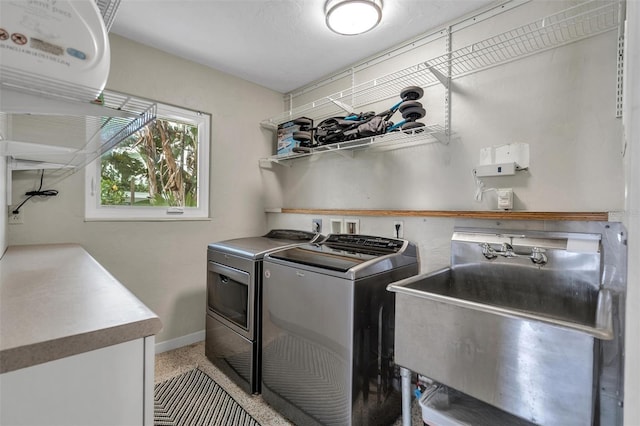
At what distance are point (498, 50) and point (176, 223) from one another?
8.20 feet

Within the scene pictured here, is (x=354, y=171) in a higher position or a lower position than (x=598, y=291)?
higher

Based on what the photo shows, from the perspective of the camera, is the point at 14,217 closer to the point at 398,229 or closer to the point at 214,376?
the point at 214,376

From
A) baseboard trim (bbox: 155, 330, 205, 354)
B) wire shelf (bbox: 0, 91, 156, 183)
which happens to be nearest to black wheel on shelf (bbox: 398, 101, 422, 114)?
wire shelf (bbox: 0, 91, 156, 183)

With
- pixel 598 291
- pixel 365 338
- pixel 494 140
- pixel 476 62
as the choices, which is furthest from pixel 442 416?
pixel 476 62

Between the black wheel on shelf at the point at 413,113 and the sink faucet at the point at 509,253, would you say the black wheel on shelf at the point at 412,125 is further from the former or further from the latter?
the sink faucet at the point at 509,253

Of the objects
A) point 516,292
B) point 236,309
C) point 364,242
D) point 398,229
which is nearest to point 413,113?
point 398,229

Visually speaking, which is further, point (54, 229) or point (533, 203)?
point (54, 229)

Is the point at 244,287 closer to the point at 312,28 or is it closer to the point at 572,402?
the point at 572,402

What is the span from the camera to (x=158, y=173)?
2.43 metres

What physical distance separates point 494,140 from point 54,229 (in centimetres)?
276

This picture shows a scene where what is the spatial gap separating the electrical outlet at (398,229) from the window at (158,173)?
5.28 ft

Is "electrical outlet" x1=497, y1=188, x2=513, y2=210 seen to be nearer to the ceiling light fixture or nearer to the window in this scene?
the ceiling light fixture

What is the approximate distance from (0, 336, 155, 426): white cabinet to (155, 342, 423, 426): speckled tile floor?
1.24 m

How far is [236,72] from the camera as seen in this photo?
8.57 feet
